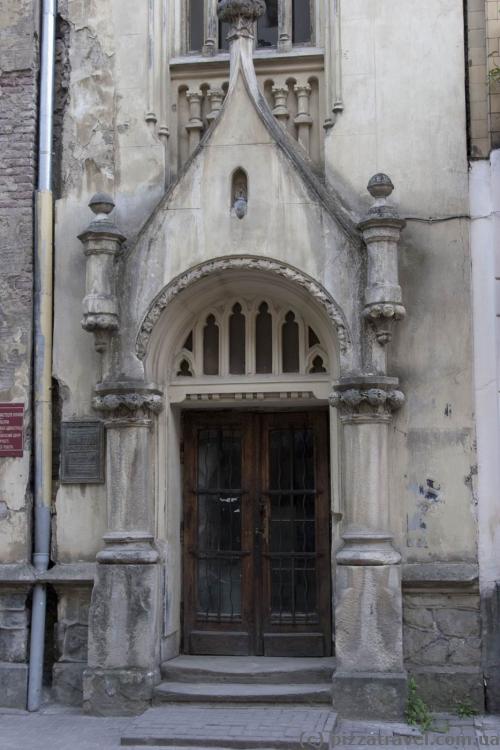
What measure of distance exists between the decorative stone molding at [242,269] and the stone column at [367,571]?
51 centimetres

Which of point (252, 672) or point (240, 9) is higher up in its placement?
point (240, 9)

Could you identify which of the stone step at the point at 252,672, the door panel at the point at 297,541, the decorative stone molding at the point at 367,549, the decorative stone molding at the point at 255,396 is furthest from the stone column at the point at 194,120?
the stone step at the point at 252,672

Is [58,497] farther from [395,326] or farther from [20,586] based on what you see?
[395,326]

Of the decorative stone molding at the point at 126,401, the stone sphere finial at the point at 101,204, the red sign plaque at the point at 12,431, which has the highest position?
the stone sphere finial at the point at 101,204

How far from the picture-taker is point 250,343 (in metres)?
8.55

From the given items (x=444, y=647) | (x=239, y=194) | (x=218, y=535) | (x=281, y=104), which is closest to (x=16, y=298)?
(x=239, y=194)

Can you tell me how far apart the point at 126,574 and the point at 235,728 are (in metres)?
1.55

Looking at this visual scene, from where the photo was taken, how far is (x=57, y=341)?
8.59 metres

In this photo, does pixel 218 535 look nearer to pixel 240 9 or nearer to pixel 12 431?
pixel 12 431

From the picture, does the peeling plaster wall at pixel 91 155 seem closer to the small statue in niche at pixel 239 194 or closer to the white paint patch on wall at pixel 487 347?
the small statue in niche at pixel 239 194

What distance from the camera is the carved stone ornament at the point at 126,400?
26.6 feet

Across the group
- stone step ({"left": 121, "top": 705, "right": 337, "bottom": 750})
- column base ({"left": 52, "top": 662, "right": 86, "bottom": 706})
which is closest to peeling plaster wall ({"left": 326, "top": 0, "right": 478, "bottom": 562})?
stone step ({"left": 121, "top": 705, "right": 337, "bottom": 750})

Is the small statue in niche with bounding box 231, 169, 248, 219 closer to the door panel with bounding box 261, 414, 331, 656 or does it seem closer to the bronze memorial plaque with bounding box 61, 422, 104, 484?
the door panel with bounding box 261, 414, 331, 656

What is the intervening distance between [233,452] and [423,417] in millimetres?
1791
